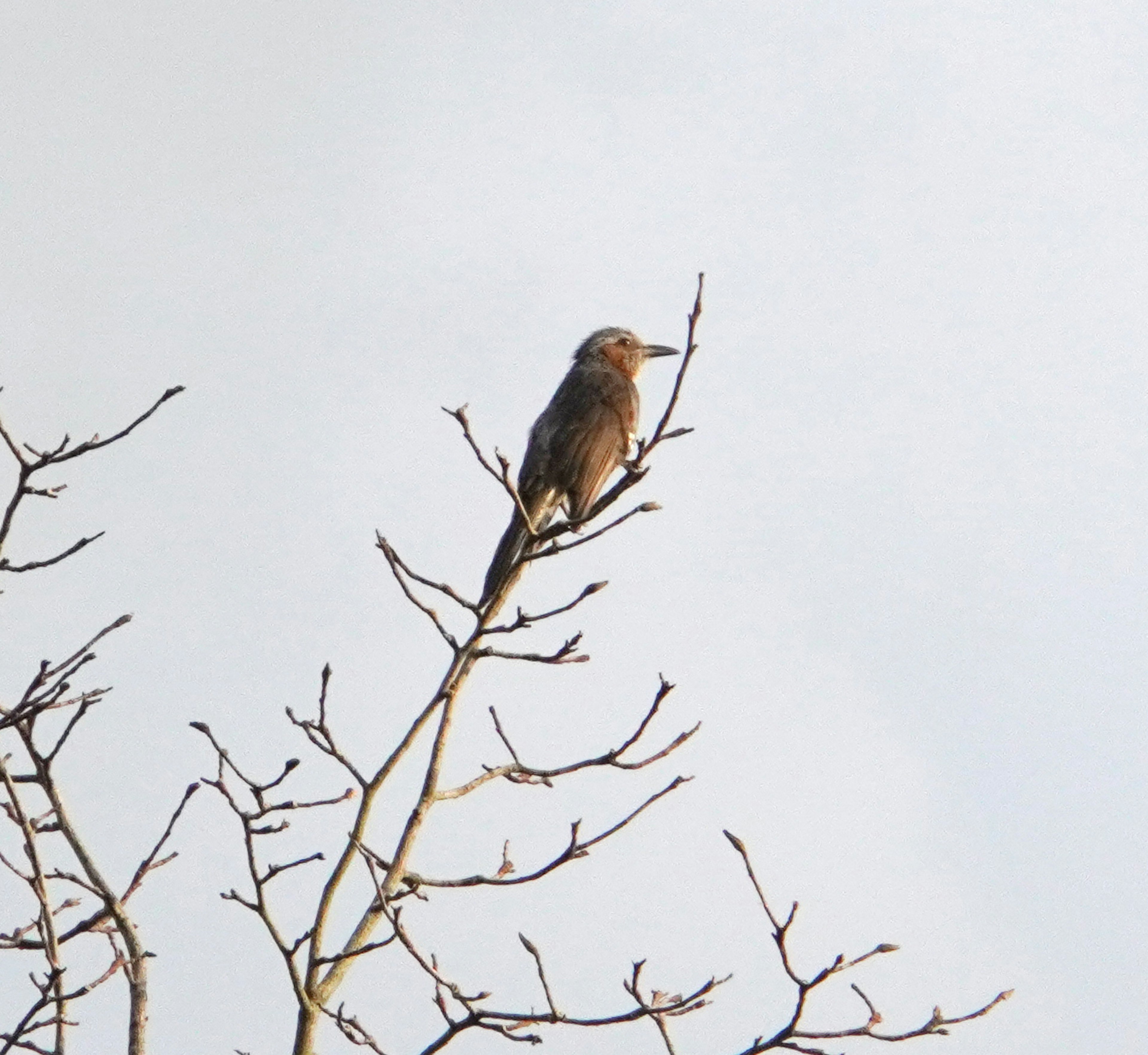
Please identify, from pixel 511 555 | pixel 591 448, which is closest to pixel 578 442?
pixel 591 448

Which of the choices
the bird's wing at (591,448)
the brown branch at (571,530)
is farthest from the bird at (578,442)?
the brown branch at (571,530)

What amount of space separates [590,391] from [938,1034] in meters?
4.89

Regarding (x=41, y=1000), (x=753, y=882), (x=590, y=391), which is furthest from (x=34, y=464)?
(x=590, y=391)

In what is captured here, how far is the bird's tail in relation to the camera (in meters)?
4.84

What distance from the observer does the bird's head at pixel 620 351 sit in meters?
9.12

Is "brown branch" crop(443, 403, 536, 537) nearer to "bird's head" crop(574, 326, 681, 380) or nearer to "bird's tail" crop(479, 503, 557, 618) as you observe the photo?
"bird's tail" crop(479, 503, 557, 618)

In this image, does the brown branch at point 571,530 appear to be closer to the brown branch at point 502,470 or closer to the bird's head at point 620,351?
the brown branch at point 502,470

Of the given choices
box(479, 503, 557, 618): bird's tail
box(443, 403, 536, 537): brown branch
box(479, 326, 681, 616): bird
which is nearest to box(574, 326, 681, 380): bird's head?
box(479, 326, 681, 616): bird

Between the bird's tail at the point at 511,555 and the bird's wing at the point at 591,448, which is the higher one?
the bird's wing at the point at 591,448

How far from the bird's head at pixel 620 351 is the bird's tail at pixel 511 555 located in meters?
1.52

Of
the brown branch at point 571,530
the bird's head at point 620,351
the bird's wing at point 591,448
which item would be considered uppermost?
the bird's head at point 620,351

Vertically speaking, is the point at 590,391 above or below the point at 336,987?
above

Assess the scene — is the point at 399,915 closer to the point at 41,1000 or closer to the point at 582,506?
the point at 41,1000

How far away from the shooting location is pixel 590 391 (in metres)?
8.36
